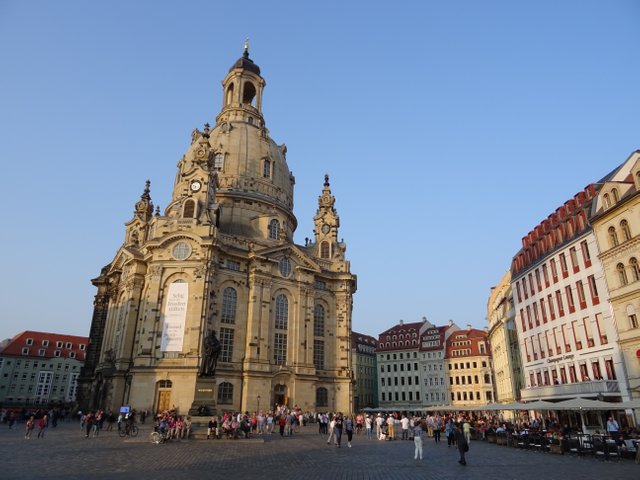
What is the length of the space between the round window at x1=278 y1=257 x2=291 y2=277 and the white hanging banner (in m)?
11.8

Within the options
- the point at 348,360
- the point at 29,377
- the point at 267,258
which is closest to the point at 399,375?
the point at 348,360

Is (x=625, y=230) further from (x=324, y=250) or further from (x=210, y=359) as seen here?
(x=324, y=250)

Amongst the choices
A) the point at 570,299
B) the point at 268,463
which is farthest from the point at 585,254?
the point at 268,463

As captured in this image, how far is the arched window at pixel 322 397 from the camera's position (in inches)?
2142

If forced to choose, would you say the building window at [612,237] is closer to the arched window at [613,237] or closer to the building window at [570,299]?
the arched window at [613,237]

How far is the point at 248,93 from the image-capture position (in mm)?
78375

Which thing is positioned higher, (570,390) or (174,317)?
(174,317)

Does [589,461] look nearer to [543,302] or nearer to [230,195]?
[543,302]

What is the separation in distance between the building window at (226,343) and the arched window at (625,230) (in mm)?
37320

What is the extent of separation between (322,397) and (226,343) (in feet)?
46.4

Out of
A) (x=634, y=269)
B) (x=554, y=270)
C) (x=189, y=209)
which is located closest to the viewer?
(x=634, y=269)

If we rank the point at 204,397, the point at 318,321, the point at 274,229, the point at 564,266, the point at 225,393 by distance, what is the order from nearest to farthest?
the point at 204,397, the point at 564,266, the point at 225,393, the point at 318,321, the point at 274,229

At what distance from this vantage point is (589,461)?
19.8 m

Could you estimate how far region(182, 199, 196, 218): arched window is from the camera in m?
51.9
